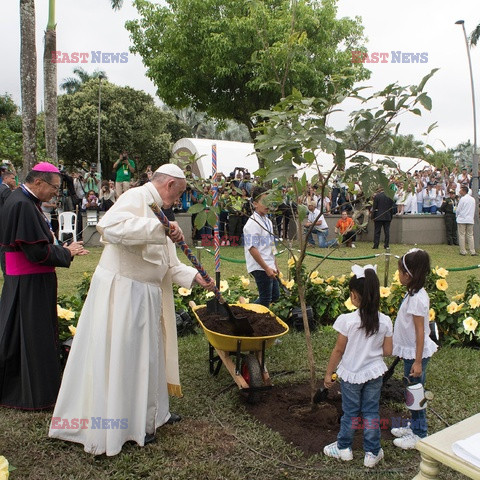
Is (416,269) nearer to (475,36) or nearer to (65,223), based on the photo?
(65,223)

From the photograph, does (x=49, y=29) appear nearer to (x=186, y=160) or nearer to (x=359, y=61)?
(x=186, y=160)

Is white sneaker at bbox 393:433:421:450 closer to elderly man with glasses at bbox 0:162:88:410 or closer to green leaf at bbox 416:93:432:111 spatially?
green leaf at bbox 416:93:432:111

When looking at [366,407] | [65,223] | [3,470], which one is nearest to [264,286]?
[366,407]

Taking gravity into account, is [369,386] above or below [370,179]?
below

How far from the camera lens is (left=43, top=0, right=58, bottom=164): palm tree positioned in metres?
12.2

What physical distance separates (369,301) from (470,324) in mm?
3278

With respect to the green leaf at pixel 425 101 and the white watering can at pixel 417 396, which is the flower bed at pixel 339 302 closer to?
the white watering can at pixel 417 396

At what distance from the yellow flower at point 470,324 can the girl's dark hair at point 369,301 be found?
10.3ft

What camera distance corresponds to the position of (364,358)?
349cm

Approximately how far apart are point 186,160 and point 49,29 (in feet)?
34.5

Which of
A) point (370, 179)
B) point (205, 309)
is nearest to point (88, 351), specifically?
point (205, 309)

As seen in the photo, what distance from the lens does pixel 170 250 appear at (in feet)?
14.2

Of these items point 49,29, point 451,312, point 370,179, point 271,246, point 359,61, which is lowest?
point 451,312

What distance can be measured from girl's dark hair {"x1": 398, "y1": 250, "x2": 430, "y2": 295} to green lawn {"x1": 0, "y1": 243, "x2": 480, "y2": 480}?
49.1 inches
